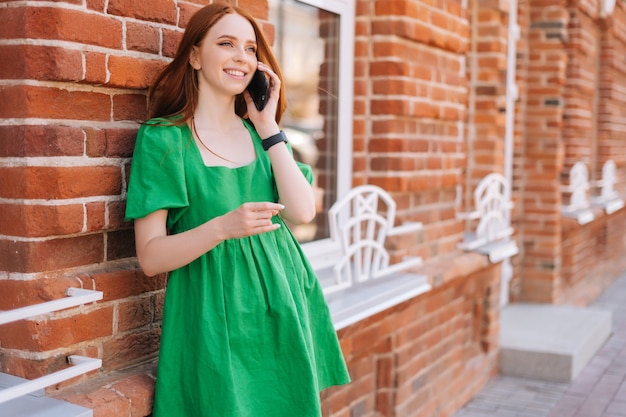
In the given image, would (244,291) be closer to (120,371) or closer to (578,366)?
(120,371)

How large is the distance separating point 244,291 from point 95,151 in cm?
54

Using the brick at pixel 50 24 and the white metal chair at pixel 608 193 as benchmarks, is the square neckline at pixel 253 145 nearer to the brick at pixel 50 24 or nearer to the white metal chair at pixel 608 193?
the brick at pixel 50 24

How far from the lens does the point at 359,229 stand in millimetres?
3408

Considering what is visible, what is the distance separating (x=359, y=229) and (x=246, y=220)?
4.83ft

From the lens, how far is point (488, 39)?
5.10 meters

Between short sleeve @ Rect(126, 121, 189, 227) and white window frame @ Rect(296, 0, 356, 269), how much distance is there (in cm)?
158

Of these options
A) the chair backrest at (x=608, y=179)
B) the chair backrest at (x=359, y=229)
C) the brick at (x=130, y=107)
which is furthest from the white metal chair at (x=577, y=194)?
the brick at (x=130, y=107)

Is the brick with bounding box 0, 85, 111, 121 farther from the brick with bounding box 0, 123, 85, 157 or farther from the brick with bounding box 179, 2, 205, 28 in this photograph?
the brick with bounding box 179, 2, 205, 28

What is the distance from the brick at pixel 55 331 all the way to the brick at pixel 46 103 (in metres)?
0.51

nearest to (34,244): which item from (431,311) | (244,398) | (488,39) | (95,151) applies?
(95,151)

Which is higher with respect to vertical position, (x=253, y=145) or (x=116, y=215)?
(x=253, y=145)

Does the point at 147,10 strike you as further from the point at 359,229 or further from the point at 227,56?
the point at 359,229

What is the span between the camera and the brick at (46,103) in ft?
6.43

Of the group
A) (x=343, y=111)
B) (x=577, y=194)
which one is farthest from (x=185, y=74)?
(x=577, y=194)
